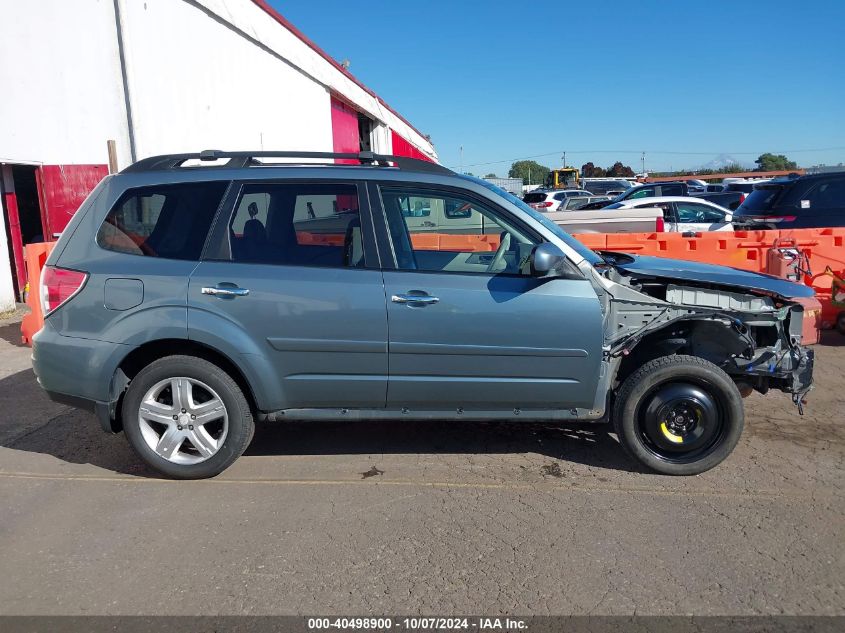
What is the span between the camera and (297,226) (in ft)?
14.0

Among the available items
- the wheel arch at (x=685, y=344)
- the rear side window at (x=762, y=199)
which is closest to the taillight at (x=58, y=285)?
the wheel arch at (x=685, y=344)

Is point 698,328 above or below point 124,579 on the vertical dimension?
above

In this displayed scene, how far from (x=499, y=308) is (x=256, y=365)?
1.48 metres

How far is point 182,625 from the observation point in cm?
288

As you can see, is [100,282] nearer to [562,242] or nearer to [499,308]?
[499,308]

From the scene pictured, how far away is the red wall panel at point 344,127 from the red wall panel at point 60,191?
1172 cm

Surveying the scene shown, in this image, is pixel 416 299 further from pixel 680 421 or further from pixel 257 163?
pixel 680 421

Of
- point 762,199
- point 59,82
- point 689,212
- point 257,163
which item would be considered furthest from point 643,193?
point 257,163

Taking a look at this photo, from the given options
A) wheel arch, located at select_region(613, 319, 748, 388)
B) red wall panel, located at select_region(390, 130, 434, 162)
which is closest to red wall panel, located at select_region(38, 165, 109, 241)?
wheel arch, located at select_region(613, 319, 748, 388)

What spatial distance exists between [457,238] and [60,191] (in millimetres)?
8045

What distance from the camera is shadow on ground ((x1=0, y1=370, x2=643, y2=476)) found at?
467 cm

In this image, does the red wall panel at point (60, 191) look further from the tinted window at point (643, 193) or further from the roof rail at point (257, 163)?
the tinted window at point (643, 193)

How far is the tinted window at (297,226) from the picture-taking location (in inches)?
164

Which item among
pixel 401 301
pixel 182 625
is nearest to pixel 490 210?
pixel 401 301
